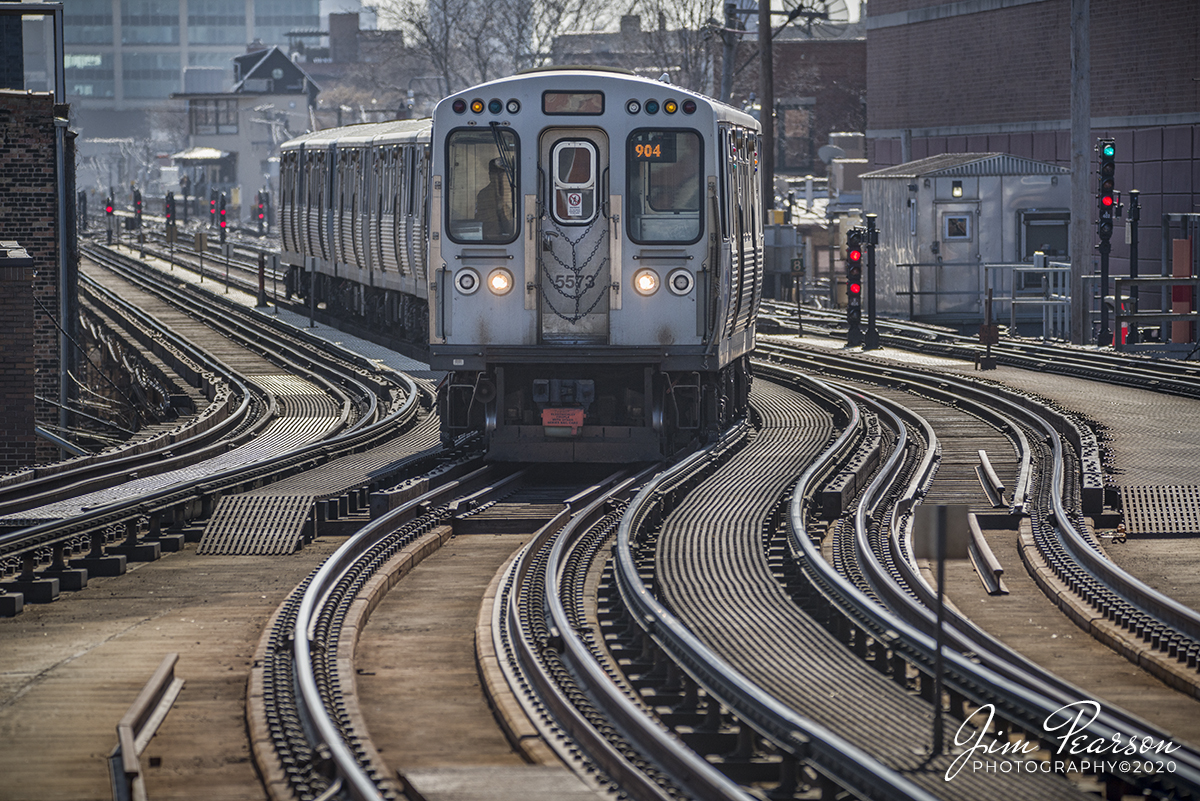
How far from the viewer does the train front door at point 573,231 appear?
1591 cm

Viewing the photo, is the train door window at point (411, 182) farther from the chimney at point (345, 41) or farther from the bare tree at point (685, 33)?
the chimney at point (345, 41)

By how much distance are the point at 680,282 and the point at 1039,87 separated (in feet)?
95.5

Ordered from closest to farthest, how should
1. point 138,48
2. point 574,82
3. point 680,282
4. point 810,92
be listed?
point 574,82 < point 680,282 < point 810,92 < point 138,48

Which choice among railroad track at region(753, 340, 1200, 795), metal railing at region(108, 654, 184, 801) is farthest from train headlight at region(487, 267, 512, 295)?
metal railing at region(108, 654, 184, 801)

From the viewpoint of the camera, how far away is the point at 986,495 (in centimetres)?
1492

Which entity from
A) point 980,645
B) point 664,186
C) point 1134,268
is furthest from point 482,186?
point 1134,268

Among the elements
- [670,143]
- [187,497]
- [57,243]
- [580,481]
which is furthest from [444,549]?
[57,243]

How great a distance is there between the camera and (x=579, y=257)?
1606 cm

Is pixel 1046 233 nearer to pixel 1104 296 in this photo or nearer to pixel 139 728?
pixel 1104 296

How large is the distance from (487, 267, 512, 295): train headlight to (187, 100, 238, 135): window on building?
94029 mm

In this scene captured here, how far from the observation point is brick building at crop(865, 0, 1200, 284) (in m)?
37.3

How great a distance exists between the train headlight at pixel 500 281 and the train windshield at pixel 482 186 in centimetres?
29

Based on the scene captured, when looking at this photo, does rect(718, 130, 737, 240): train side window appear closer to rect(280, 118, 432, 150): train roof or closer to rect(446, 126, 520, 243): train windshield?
rect(446, 126, 520, 243): train windshield

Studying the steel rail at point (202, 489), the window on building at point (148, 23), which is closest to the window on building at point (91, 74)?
the window on building at point (148, 23)
